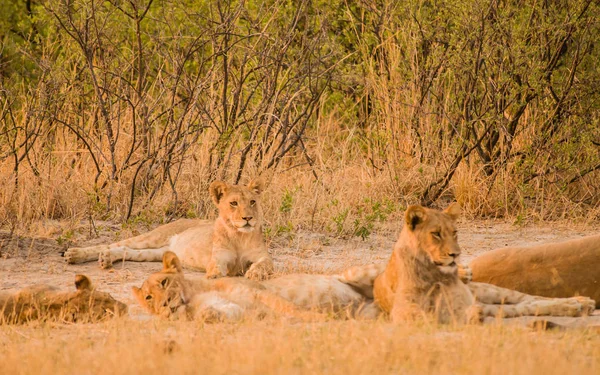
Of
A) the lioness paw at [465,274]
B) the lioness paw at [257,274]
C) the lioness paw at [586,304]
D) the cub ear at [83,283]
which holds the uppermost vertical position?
the cub ear at [83,283]

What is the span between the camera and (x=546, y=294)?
559 cm

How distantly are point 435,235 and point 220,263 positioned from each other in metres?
2.09

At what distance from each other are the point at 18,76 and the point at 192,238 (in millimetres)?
6052

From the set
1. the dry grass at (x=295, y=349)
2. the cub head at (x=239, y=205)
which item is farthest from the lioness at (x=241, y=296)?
the cub head at (x=239, y=205)

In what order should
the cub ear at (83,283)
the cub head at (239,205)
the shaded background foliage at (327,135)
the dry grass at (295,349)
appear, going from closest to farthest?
the dry grass at (295,349) → the cub ear at (83,283) → the cub head at (239,205) → the shaded background foliage at (327,135)

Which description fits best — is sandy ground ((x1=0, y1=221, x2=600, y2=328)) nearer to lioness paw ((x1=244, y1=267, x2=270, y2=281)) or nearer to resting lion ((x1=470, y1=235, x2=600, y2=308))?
lioness paw ((x1=244, y1=267, x2=270, y2=281))

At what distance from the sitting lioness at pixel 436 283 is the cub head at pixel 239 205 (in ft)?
5.61

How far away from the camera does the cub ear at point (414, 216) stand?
5047mm

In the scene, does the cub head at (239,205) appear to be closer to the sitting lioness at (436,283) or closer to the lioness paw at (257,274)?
the lioness paw at (257,274)

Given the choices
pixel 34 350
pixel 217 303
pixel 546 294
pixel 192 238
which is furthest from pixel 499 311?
pixel 192 238

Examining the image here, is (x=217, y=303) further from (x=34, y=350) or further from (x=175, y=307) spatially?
(x=34, y=350)

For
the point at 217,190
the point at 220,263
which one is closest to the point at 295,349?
the point at 220,263

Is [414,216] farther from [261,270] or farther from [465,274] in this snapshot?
[261,270]

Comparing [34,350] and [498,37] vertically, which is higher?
[498,37]
